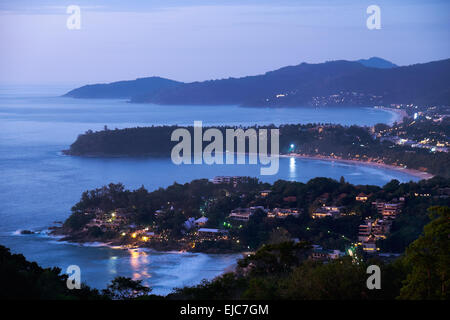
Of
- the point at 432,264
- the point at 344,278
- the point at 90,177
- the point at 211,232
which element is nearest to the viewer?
the point at 432,264

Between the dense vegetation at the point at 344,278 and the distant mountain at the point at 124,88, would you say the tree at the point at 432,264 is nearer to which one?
the dense vegetation at the point at 344,278

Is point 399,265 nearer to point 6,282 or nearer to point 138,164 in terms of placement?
point 6,282

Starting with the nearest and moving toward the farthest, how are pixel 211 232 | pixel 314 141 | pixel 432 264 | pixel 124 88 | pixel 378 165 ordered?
pixel 432 264 → pixel 211 232 → pixel 378 165 → pixel 314 141 → pixel 124 88

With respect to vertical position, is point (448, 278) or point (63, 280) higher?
point (448, 278)

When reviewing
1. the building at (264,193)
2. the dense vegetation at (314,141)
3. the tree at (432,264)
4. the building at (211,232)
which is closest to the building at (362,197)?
the building at (264,193)

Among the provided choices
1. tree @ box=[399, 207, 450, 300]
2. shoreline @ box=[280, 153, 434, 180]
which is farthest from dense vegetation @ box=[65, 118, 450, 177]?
tree @ box=[399, 207, 450, 300]

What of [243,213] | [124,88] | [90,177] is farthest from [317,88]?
[243,213]

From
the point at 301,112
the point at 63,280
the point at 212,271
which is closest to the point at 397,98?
the point at 301,112

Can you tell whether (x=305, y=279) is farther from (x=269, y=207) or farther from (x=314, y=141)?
(x=314, y=141)
